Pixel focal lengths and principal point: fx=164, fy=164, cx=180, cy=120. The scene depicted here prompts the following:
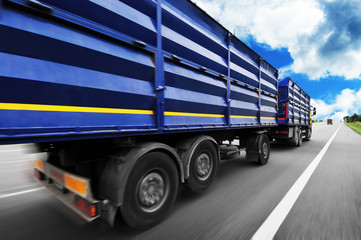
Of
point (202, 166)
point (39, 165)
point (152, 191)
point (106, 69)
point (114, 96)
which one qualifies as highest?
point (106, 69)

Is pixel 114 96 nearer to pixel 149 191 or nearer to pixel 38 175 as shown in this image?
pixel 149 191

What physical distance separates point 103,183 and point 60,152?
72 centimetres

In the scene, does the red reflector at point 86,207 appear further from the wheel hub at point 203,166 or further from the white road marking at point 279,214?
the white road marking at point 279,214

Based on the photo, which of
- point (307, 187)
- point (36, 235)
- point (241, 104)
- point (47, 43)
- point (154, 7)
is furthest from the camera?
point (241, 104)

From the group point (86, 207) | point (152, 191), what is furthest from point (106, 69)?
point (152, 191)

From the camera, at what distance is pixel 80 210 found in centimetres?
183

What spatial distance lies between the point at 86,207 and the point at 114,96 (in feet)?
4.02

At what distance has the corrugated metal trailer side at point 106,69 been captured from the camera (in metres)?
1.26

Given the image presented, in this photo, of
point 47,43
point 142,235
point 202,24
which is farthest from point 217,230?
point 202,24

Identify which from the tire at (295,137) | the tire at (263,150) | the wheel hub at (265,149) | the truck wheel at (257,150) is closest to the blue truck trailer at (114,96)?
the truck wheel at (257,150)

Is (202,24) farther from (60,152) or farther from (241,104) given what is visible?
(60,152)

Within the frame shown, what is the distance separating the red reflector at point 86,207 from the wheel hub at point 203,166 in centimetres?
171

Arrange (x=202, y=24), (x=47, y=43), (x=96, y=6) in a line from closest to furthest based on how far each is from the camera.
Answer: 1. (x=47, y=43)
2. (x=96, y=6)
3. (x=202, y=24)

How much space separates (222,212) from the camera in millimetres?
2486
